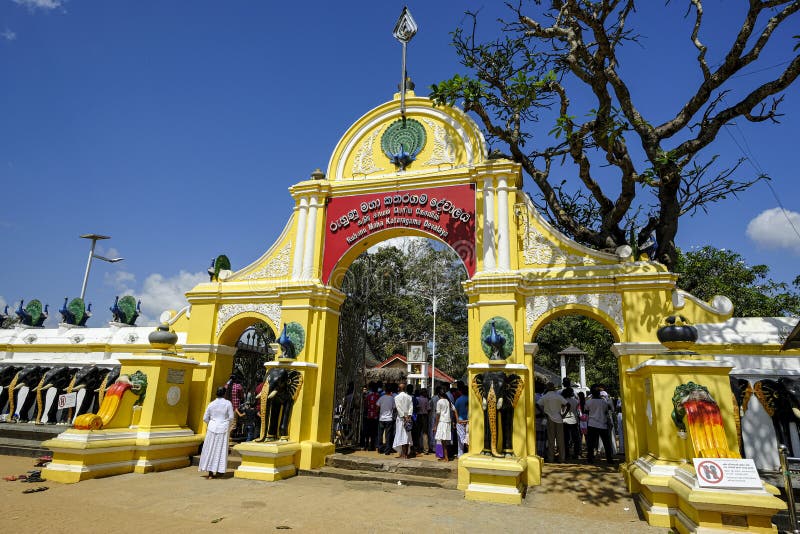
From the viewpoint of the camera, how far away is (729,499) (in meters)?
4.22

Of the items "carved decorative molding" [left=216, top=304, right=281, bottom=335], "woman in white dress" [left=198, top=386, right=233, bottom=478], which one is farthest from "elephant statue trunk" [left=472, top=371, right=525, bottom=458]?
"carved decorative molding" [left=216, top=304, right=281, bottom=335]

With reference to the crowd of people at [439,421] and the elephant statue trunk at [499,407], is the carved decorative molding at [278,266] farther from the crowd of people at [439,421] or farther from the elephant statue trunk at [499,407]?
the elephant statue trunk at [499,407]

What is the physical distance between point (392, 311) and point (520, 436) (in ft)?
54.6

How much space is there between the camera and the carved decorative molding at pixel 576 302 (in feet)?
24.6

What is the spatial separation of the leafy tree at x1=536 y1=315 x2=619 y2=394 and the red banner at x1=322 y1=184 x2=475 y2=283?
48.1 feet

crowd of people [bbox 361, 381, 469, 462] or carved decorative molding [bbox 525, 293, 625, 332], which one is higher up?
carved decorative molding [bbox 525, 293, 625, 332]

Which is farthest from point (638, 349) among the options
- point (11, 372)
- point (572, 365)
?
point (572, 365)

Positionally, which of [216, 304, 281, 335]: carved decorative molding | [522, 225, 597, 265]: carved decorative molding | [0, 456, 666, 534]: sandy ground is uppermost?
[522, 225, 597, 265]: carved decorative molding

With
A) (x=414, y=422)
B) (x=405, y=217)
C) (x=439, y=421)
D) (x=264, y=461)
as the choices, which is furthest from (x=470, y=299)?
(x=264, y=461)

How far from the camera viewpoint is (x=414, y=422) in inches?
387

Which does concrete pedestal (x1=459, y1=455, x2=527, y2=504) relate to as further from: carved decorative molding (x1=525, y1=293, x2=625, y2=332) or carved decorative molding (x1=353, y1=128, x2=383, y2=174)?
carved decorative molding (x1=353, y1=128, x2=383, y2=174)

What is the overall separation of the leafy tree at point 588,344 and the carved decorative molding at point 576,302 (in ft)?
47.7

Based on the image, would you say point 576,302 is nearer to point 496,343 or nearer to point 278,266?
point 496,343

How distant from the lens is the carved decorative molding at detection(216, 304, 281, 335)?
9500 millimetres
